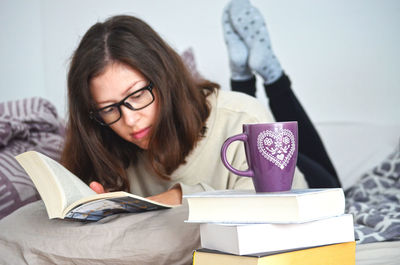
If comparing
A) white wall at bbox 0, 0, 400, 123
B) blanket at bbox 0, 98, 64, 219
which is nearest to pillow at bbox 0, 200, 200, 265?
blanket at bbox 0, 98, 64, 219

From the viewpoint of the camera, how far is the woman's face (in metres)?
1.36

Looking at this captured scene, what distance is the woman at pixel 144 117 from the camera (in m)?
1.38

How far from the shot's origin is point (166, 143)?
1.48 m

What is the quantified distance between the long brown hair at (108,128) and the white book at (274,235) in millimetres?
680

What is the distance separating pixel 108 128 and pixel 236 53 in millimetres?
778

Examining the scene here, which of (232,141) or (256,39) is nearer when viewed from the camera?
(232,141)

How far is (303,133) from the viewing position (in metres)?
2.01

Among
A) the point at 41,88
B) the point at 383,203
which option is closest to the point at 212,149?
the point at 383,203

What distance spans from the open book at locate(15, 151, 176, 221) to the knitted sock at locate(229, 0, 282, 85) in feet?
3.88

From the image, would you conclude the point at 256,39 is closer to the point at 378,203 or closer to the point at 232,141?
the point at 378,203

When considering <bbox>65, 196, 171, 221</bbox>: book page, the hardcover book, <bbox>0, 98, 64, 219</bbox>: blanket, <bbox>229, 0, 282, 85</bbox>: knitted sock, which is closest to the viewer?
the hardcover book

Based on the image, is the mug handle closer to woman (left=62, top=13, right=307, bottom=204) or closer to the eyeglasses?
woman (left=62, top=13, right=307, bottom=204)

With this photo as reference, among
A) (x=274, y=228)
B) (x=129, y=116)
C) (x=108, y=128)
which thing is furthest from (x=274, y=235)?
(x=108, y=128)

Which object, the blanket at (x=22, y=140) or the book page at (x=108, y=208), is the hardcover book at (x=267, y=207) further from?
the blanket at (x=22, y=140)
